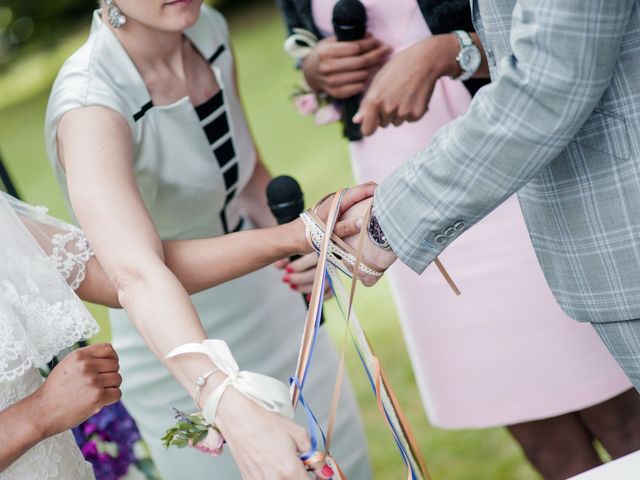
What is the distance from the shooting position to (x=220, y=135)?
262cm

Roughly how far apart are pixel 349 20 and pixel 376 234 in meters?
0.82

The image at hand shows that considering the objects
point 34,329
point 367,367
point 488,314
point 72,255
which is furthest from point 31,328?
point 488,314

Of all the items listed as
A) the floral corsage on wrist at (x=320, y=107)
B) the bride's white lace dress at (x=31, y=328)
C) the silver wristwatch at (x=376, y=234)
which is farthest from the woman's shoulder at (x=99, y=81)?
the silver wristwatch at (x=376, y=234)

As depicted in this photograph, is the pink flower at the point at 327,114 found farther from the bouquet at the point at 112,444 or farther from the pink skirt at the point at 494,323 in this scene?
the bouquet at the point at 112,444

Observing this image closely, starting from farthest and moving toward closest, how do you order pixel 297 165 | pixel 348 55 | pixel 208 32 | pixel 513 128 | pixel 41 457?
1. pixel 297 165
2. pixel 208 32
3. pixel 348 55
4. pixel 41 457
5. pixel 513 128

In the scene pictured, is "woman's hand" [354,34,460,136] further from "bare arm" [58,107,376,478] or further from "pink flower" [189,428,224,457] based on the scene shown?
"pink flower" [189,428,224,457]

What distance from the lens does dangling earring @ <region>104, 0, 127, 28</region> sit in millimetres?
2357

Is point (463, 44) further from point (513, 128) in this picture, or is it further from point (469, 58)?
point (513, 128)

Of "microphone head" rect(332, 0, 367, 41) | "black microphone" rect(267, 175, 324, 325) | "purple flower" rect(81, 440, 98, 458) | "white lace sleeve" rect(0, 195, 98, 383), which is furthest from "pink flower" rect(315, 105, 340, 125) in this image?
"purple flower" rect(81, 440, 98, 458)

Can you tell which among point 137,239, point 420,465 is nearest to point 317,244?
point 137,239

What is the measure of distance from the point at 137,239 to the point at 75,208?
0.18m

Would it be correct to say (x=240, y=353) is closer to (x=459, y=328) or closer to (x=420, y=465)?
(x=459, y=328)

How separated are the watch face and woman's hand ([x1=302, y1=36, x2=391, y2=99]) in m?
0.27

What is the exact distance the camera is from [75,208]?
2.11 meters
